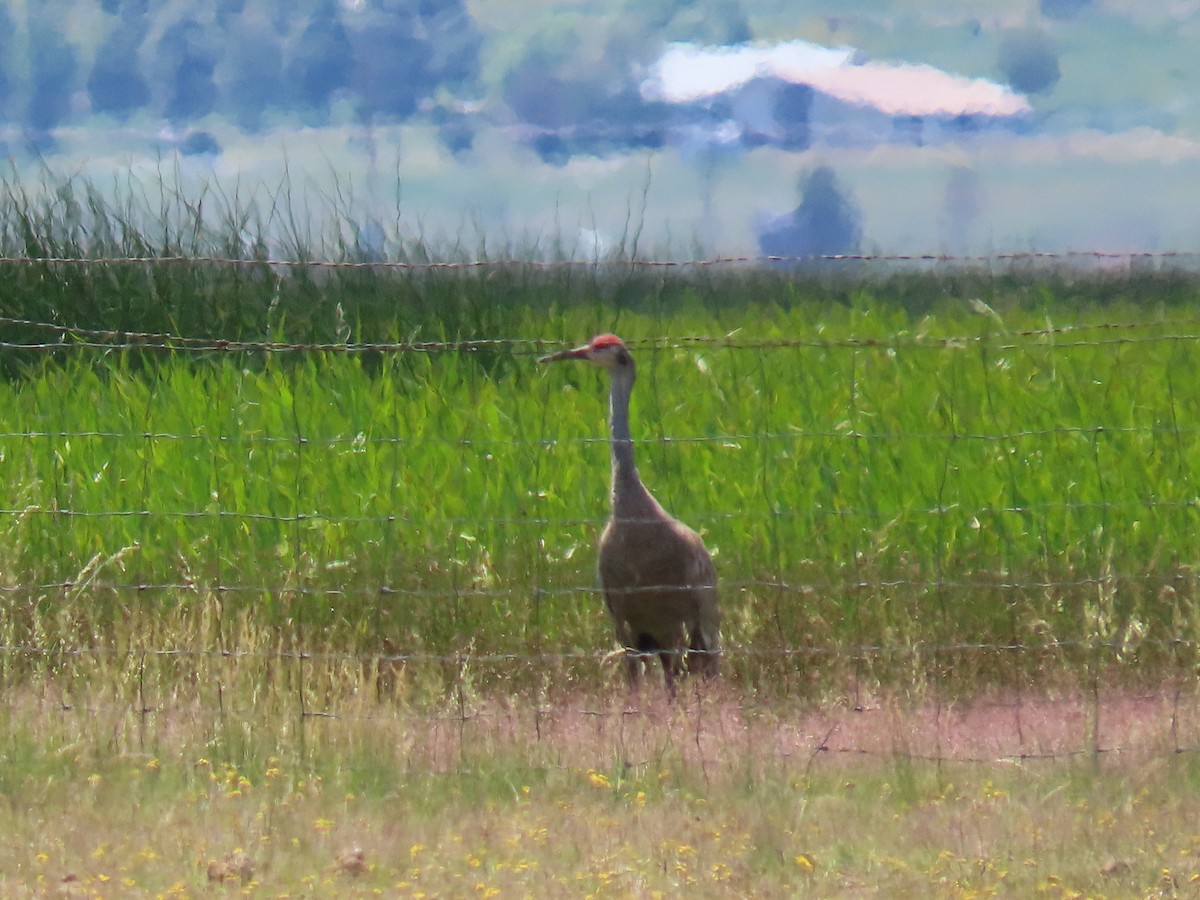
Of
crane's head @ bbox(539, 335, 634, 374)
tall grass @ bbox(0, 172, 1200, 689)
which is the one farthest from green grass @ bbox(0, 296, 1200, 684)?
crane's head @ bbox(539, 335, 634, 374)

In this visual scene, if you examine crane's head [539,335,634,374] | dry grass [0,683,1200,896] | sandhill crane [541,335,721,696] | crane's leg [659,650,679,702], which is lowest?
dry grass [0,683,1200,896]

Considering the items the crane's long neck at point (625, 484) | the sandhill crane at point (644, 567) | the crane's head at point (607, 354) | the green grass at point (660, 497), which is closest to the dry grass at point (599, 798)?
the sandhill crane at point (644, 567)

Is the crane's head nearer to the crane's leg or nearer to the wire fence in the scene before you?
the wire fence

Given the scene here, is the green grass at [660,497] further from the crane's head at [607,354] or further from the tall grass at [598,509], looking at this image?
the crane's head at [607,354]

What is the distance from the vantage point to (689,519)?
6645mm

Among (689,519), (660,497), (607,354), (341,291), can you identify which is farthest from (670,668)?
(341,291)

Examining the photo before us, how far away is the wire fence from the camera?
6.17 m

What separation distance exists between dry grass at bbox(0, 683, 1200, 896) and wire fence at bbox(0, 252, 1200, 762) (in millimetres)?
58

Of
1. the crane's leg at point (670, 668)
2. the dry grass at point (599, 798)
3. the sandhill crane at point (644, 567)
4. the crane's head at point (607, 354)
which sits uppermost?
the crane's head at point (607, 354)

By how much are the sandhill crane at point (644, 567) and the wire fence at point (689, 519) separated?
146 millimetres

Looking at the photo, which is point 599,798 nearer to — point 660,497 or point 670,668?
point 670,668

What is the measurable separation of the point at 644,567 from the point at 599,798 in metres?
1.28

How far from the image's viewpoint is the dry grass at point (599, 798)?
4.79m

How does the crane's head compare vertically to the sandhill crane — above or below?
above
